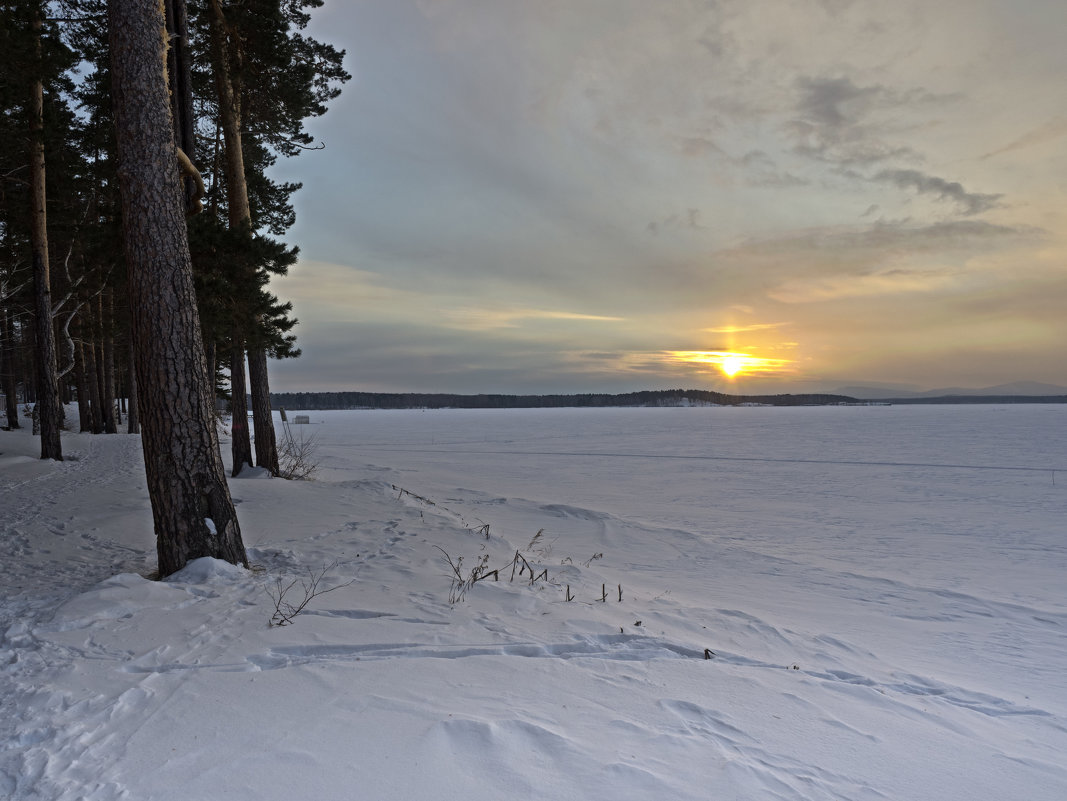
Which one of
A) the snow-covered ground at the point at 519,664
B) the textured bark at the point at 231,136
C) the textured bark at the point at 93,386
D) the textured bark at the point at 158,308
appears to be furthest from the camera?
the textured bark at the point at 93,386

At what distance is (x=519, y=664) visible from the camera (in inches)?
147

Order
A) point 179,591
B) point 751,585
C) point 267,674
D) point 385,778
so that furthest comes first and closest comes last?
point 751,585
point 179,591
point 267,674
point 385,778

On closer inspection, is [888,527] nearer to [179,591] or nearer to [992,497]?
[992,497]

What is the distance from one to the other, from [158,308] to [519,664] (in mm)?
4368

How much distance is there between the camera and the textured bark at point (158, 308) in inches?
208

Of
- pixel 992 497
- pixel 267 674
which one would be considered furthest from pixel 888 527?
pixel 267 674

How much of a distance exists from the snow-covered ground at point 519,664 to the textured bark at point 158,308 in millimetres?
611

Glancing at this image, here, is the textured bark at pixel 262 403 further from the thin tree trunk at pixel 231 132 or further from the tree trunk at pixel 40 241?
the tree trunk at pixel 40 241

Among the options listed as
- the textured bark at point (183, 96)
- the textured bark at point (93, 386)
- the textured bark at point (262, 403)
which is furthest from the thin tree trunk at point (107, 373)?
the textured bark at point (183, 96)

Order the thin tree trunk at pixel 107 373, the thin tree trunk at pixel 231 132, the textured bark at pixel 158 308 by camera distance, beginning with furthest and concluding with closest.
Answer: the thin tree trunk at pixel 107 373, the thin tree trunk at pixel 231 132, the textured bark at pixel 158 308

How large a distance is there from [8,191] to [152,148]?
1421 cm

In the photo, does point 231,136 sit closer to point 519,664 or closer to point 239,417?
point 239,417

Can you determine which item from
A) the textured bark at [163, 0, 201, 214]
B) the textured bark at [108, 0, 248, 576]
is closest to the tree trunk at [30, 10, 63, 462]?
the textured bark at [163, 0, 201, 214]

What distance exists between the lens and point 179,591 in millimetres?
4801
